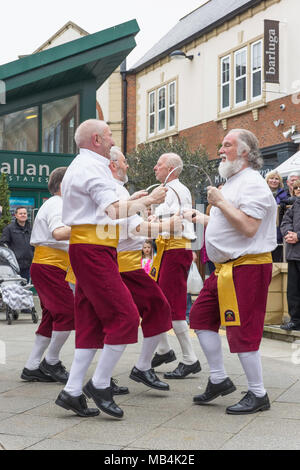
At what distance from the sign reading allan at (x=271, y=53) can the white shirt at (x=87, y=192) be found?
57.1 ft

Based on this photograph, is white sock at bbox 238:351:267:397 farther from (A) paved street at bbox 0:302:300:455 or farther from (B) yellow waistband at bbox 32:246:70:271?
(B) yellow waistband at bbox 32:246:70:271

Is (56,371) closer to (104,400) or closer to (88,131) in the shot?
(104,400)

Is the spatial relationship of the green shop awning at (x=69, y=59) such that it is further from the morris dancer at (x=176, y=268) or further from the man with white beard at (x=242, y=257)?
the man with white beard at (x=242, y=257)

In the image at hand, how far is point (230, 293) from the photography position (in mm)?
4770

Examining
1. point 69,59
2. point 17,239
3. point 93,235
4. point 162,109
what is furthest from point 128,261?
point 162,109

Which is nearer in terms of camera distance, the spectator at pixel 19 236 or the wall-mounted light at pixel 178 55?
the spectator at pixel 19 236

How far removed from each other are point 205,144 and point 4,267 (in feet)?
50.0

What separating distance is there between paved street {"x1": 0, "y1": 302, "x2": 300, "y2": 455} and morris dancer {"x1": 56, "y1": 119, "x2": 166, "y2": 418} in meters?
0.23

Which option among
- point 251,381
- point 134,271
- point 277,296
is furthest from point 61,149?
point 251,381

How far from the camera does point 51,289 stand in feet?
19.0

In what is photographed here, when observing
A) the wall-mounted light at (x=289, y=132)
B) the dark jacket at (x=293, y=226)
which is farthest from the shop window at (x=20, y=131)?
the wall-mounted light at (x=289, y=132)

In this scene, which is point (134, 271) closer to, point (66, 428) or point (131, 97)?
point (66, 428)

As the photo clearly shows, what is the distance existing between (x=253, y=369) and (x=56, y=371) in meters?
1.95

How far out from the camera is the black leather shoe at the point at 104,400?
455 centimetres
